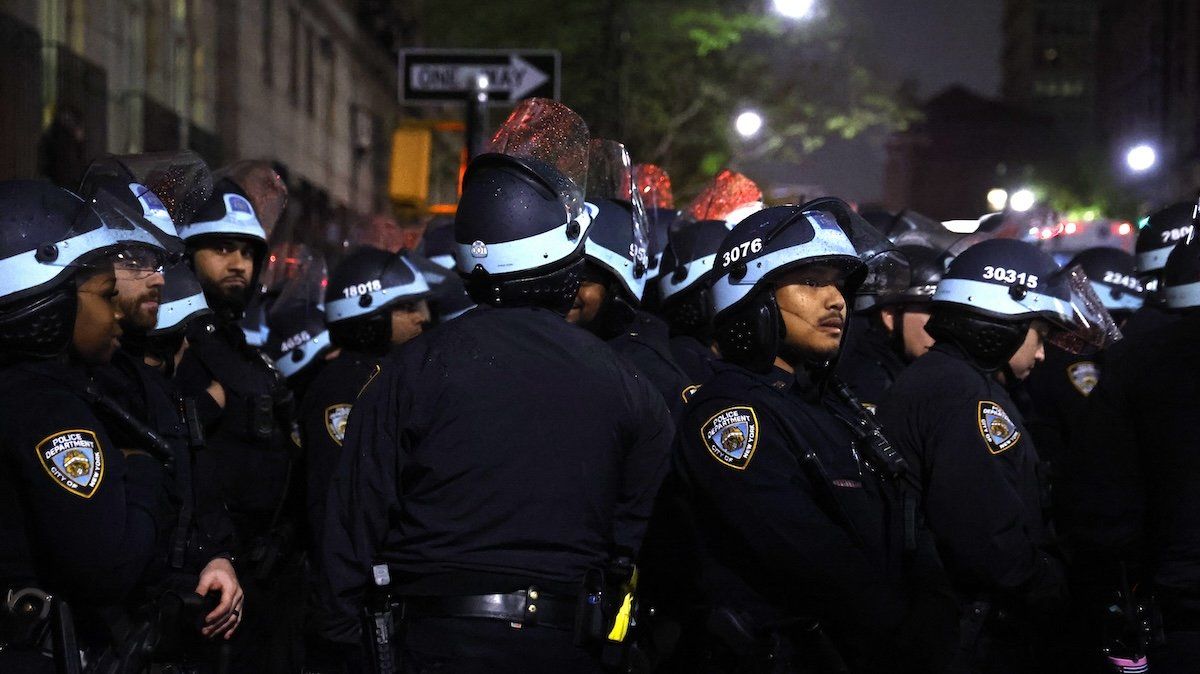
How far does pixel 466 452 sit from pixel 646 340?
208 centimetres

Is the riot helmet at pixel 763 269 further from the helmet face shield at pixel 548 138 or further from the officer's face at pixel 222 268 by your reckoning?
the officer's face at pixel 222 268

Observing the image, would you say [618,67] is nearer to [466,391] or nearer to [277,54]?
[277,54]

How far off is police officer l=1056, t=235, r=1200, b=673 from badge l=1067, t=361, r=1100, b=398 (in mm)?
2514

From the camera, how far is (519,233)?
4.22 metres

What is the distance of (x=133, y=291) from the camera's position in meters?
4.84

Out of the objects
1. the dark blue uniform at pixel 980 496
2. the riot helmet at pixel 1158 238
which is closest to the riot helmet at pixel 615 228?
the dark blue uniform at pixel 980 496

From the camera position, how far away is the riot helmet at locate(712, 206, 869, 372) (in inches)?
171

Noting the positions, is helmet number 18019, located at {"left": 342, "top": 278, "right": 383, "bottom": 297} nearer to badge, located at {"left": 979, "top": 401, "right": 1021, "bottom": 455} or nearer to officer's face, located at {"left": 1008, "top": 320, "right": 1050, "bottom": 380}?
officer's face, located at {"left": 1008, "top": 320, "right": 1050, "bottom": 380}

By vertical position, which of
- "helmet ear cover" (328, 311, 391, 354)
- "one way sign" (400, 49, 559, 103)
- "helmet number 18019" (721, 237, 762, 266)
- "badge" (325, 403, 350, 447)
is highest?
"one way sign" (400, 49, 559, 103)

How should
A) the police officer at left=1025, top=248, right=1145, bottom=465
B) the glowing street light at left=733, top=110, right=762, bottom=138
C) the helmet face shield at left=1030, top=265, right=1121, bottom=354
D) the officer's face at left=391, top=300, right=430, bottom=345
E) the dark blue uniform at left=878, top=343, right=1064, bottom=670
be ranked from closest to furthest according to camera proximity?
the dark blue uniform at left=878, top=343, right=1064, bottom=670, the helmet face shield at left=1030, top=265, right=1121, bottom=354, the officer's face at left=391, top=300, right=430, bottom=345, the police officer at left=1025, top=248, right=1145, bottom=465, the glowing street light at left=733, top=110, right=762, bottom=138

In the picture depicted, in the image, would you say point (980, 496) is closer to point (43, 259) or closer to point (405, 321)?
point (43, 259)

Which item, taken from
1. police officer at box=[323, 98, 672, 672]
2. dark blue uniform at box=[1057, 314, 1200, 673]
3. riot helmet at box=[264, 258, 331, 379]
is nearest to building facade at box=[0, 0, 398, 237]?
riot helmet at box=[264, 258, 331, 379]

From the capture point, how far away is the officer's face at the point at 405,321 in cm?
717

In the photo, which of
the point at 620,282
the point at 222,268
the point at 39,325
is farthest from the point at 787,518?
the point at 222,268
